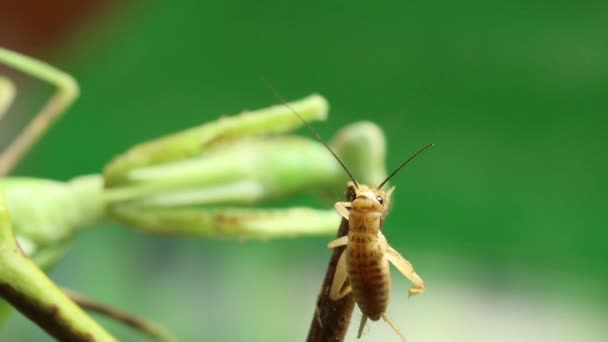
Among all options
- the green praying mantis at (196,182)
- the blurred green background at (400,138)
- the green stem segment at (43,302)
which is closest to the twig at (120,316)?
the green praying mantis at (196,182)

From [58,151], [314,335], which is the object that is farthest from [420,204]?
[314,335]

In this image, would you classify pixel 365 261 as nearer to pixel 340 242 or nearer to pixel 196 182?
pixel 340 242

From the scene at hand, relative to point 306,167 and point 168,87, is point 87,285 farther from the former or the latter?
point 306,167

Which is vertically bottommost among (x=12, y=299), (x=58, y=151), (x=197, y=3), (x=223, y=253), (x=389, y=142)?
(x=12, y=299)

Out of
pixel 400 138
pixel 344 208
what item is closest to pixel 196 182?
pixel 344 208

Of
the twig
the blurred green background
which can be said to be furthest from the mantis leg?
the blurred green background
